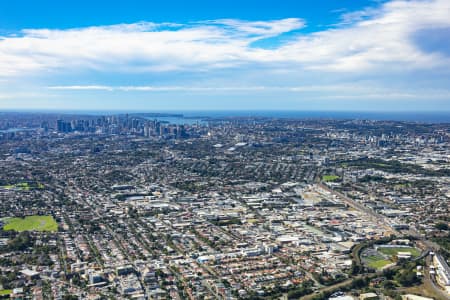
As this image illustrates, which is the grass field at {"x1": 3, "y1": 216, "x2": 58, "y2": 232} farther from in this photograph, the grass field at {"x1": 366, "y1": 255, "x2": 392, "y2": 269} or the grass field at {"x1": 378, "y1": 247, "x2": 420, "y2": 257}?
the grass field at {"x1": 378, "y1": 247, "x2": 420, "y2": 257}

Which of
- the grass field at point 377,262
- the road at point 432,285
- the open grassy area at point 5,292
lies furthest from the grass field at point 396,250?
the open grassy area at point 5,292

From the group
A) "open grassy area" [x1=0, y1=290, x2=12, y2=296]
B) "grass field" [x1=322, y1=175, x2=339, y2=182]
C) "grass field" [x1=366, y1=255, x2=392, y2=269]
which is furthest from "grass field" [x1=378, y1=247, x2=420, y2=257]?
"grass field" [x1=322, y1=175, x2=339, y2=182]

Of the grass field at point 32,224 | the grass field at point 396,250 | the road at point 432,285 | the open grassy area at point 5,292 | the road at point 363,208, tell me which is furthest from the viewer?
the road at point 363,208

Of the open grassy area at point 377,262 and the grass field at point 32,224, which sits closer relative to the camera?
the open grassy area at point 377,262

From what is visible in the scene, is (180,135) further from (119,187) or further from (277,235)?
(277,235)

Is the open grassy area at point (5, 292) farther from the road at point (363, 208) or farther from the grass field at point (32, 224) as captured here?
the road at point (363, 208)

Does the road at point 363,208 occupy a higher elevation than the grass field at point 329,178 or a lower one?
lower

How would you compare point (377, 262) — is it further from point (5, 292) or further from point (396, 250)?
point (5, 292)

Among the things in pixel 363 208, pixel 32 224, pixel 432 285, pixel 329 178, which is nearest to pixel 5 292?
pixel 32 224
